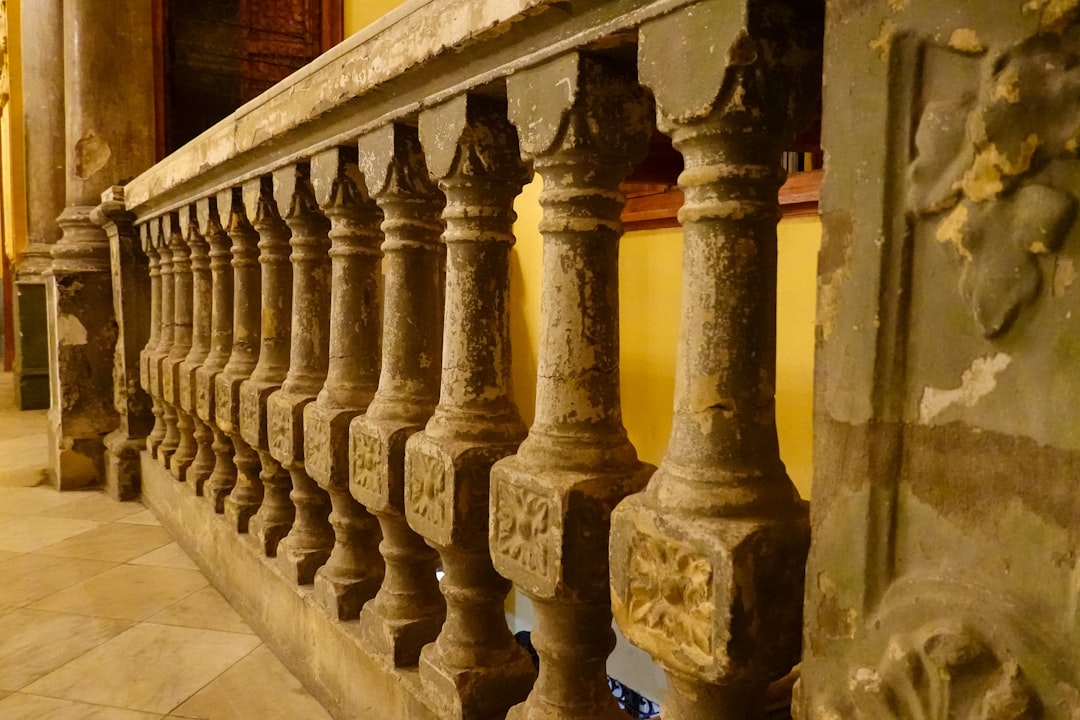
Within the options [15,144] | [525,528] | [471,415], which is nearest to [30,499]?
[471,415]

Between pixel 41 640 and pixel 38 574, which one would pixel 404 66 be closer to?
pixel 41 640

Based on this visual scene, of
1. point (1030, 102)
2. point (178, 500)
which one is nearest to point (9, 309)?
point (178, 500)

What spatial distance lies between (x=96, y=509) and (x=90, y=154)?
175 centimetres

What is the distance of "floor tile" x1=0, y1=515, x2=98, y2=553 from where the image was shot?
125 inches

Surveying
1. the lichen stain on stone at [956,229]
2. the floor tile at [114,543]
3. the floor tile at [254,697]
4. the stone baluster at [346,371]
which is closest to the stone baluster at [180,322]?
the floor tile at [114,543]

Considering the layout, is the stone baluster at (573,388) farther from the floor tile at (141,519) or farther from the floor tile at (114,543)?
the floor tile at (141,519)

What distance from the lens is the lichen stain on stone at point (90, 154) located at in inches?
162

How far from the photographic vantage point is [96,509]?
377 centimetres

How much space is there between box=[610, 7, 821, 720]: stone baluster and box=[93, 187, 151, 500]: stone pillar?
3462 millimetres

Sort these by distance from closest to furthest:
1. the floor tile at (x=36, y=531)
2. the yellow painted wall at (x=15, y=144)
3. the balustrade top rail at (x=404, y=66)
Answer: the balustrade top rail at (x=404, y=66) → the floor tile at (x=36, y=531) → the yellow painted wall at (x=15, y=144)

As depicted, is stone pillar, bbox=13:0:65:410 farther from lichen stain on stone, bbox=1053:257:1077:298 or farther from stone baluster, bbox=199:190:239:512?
lichen stain on stone, bbox=1053:257:1077:298

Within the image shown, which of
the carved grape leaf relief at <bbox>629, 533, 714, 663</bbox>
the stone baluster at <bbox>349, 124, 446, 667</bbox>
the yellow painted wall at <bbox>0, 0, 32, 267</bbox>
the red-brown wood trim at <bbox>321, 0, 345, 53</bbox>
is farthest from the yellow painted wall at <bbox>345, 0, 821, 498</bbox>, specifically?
the yellow painted wall at <bbox>0, 0, 32, 267</bbox>

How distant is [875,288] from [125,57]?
4.30m

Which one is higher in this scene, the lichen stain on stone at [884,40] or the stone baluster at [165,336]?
the lichen stain on stone at [884,40]
